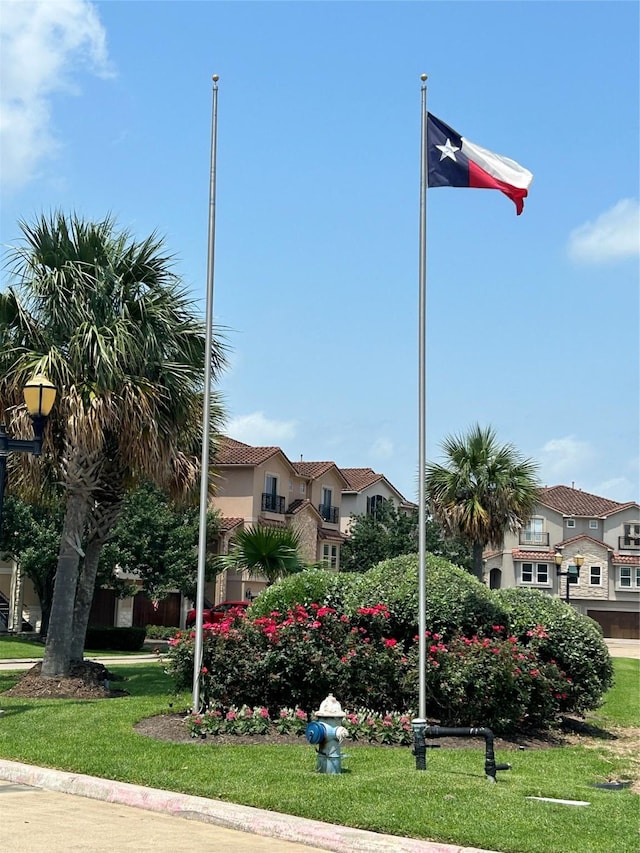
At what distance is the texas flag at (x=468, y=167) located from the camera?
13875mm

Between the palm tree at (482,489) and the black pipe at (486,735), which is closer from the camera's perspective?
the black pipe at (486,735)

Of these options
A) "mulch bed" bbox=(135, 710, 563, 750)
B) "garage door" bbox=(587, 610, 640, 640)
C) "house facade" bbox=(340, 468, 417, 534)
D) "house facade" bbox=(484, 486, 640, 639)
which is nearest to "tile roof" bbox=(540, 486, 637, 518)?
"house facade" bbox=(484, 486, 640, 639)

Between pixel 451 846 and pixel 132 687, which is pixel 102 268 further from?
pixel 451 846

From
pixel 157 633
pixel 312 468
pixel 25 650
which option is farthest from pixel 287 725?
pixel 312 468

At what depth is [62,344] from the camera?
18.5 meters

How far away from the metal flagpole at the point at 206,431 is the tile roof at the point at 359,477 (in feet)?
161

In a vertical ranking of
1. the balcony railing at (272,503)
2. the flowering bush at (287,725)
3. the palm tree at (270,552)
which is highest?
the balcony railing at (272,503)

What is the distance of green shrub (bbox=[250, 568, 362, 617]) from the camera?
15586 millimetres

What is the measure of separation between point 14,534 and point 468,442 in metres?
16.3

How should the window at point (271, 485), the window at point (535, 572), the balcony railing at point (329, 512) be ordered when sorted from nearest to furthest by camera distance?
the window at point (271, 485)
the balcony railing at point (329, 512)
the window at point (535, 572)

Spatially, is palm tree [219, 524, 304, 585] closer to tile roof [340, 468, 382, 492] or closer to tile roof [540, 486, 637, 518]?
tile roof [340, 468, 382, 492]

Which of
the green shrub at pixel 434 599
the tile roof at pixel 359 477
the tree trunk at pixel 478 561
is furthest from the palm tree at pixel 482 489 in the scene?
the tile roof at pixel 359 477

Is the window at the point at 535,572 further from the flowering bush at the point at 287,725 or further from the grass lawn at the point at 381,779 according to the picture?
the flowering bush at the point at 287,725

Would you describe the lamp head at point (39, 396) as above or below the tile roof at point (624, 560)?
below
